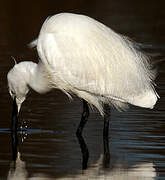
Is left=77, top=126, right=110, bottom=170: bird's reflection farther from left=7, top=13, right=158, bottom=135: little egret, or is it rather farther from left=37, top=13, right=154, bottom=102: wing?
left=37, top=13, right=154, bottom=102: wing

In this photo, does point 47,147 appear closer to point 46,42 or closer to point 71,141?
point 71,141

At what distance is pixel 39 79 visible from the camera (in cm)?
1241

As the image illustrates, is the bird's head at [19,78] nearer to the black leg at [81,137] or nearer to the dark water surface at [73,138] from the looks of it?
the dark water surface at [73,138]

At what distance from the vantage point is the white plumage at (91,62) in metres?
11.9

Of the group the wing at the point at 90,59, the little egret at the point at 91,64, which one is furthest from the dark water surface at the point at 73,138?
the wing at the point at 90,59

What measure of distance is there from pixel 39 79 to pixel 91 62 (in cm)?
84

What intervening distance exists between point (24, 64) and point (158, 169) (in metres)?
3.13

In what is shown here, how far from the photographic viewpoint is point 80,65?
12.0 m

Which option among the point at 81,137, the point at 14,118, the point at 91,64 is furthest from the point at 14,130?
the point at 91,64

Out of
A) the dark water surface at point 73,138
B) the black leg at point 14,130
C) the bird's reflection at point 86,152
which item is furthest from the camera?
the black leg at point 14,130

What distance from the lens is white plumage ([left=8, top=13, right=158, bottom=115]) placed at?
11906 millimetres

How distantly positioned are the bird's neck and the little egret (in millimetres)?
14

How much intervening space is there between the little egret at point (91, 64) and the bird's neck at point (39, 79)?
14mm

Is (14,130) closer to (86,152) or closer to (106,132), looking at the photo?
(106,132)
